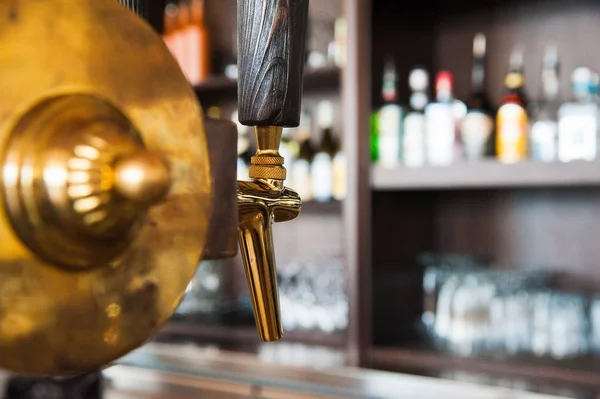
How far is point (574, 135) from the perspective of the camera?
151cm

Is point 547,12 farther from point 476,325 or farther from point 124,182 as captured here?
point 124,182

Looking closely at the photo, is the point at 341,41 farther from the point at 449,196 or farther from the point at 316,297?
the point at 316,297

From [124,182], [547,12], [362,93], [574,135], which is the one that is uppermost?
[547,12]

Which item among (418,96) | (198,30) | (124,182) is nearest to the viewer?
(124,182)

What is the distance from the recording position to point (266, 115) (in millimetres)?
226

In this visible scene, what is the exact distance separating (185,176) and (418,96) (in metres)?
1.68

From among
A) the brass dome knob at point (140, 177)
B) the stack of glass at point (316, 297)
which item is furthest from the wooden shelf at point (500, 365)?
the brass dome knob at point (140, 177)

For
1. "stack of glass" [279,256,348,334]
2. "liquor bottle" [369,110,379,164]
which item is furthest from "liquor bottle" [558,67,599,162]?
"stack of glass" [279,256,348,334]

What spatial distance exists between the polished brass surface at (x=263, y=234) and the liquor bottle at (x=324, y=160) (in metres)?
1.62

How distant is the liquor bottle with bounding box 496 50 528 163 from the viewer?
1.57 m

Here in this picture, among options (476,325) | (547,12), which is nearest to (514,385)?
(476,325)

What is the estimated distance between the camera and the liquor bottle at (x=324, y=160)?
190 centimetres

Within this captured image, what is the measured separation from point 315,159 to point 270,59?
5.66 ft

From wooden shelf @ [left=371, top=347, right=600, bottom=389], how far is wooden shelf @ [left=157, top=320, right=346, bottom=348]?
0.17 m
